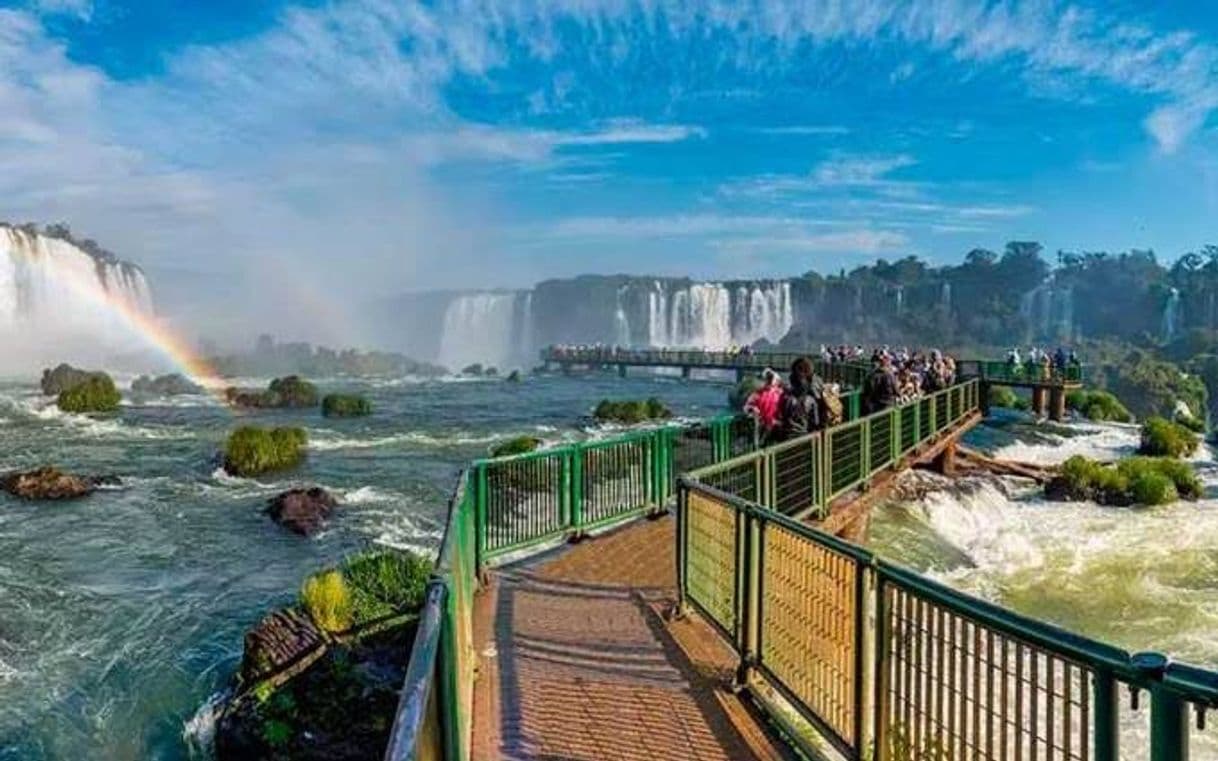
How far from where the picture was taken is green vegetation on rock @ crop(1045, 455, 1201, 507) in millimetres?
22484

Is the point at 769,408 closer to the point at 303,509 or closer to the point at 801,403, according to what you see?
the point at 801,403

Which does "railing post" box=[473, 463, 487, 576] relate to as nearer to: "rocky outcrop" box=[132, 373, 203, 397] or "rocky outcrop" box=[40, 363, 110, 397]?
"rocky outcrop" box=[40, 363, 110, 397]

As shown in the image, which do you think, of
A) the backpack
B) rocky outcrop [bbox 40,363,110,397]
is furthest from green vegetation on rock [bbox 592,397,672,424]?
rocky outcrop [bbox 40,363,110,397]

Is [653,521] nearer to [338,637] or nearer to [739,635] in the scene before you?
[338,637]

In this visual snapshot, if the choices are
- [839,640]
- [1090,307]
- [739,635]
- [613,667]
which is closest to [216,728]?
[613,667]

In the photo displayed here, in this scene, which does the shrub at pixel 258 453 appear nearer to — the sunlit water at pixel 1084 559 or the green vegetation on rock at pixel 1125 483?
the sunlit water at pixel 1084 559

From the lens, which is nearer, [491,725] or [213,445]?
[491,725]

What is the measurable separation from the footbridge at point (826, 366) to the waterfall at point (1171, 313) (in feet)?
312

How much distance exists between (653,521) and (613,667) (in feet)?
17.9

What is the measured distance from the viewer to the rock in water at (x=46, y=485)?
22672 millimetres

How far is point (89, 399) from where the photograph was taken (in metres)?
44.4

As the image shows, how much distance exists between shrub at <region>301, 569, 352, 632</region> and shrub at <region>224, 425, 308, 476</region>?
15.4m

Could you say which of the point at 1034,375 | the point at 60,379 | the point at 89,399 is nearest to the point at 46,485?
the point at 89,399

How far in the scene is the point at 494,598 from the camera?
9.08 meters
